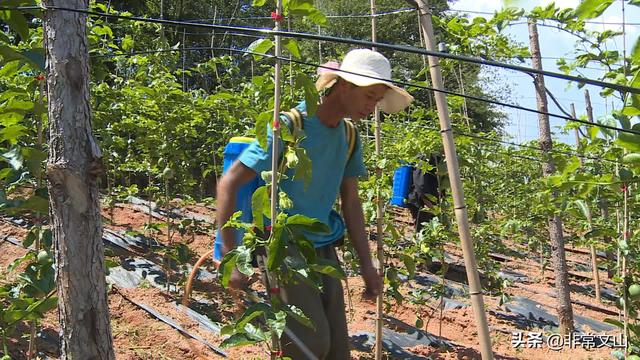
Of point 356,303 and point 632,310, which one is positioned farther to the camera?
point 356,303

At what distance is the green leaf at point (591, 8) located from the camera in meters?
1.04

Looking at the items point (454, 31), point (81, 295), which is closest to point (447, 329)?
point (454, 31)

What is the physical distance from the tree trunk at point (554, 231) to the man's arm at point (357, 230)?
6.68ft

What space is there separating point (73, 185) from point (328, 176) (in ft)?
3.67

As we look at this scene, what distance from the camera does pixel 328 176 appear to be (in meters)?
2.21

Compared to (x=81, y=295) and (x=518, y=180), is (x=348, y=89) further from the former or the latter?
(x=518, y=180)

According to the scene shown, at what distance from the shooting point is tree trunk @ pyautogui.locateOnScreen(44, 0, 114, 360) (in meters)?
1.24

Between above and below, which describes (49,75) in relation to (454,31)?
below

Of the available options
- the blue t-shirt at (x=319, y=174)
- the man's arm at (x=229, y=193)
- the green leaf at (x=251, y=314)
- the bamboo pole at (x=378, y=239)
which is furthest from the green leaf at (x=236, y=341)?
the bamboo pole at (x=378, y=239)

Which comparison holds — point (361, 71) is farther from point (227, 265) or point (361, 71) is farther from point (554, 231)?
point (554, 231)

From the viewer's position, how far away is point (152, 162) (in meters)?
4.91

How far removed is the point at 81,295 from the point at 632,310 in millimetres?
2963

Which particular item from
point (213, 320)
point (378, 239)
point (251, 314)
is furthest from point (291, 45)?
point (213, 320)

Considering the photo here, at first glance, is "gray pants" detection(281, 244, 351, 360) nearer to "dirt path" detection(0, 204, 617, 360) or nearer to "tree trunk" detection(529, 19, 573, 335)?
"dirt path" detection(0, 204, 617, 360)
